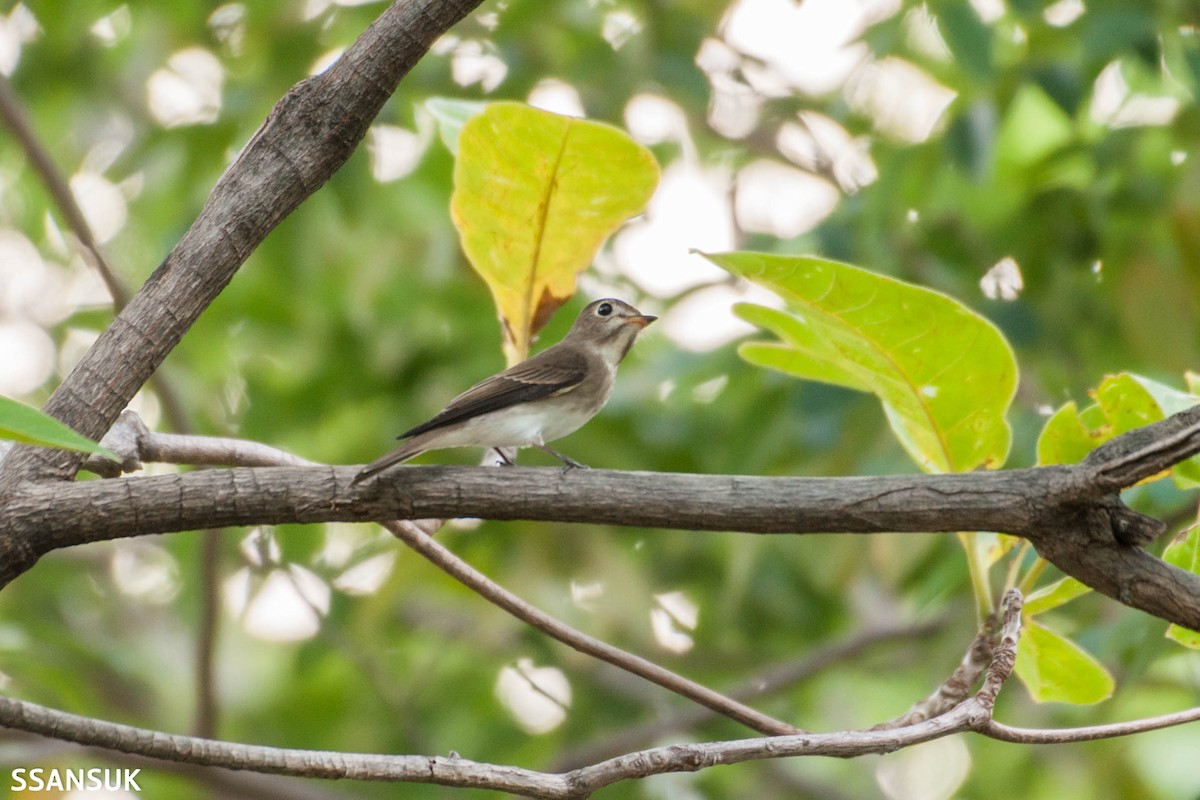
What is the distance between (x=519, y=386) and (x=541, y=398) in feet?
0.62

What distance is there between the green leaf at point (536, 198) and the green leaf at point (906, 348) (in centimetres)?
42

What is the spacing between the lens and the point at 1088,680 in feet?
8.18

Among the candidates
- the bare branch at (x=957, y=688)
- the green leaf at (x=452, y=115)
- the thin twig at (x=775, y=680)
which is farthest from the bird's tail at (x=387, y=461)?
the thin twig at (x=775, y=680)

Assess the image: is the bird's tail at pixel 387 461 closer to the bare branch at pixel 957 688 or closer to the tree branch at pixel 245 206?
the tree branch at pixel 245 206

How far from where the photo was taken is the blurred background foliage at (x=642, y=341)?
4.59 m

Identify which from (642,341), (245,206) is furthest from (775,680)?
(245,206)

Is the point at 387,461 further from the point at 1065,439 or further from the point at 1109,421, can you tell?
the point at 1109,421

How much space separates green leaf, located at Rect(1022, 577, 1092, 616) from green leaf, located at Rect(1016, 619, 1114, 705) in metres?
0.05

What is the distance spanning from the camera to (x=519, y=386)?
345cm

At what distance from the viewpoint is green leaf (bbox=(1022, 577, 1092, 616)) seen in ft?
7.84

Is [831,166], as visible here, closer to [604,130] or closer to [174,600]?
[604,130]

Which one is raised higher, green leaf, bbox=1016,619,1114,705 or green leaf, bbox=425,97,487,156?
green leaf, bbox=425,97,487,156

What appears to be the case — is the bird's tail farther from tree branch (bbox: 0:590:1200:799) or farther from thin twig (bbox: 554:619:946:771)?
thin twig (bbox: 554:619:946:771)

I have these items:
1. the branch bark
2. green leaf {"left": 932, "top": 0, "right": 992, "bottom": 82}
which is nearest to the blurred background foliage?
green leaf {"left": 932, "top": 0, "right": 992, "bottom": 82}
